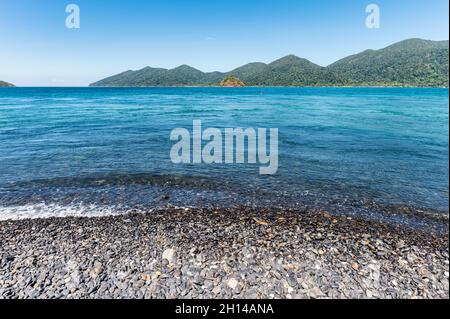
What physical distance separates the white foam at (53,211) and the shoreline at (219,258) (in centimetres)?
45

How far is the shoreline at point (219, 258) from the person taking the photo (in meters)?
5.00

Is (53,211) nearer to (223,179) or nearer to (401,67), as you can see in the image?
(223,179)

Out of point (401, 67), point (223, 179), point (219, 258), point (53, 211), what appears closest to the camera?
point (219, 258)

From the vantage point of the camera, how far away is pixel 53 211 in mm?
8594

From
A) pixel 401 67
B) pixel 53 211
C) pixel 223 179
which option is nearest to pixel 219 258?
pixel 223 179

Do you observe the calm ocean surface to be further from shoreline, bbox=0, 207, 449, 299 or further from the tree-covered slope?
the tree-covered slope

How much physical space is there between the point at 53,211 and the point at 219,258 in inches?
250

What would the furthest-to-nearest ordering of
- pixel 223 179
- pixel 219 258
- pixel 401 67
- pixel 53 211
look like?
pixel 401 67, pixel 223 179, pixel 53 211, pixel 219 258

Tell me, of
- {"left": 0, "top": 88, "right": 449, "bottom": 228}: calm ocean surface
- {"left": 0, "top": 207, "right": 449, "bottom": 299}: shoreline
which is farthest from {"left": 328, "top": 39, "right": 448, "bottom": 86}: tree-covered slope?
{"left": 0, "top": 207, "right": 449, "bottom": 299}: shoreline

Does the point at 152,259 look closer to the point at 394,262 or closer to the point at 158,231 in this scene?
the point at 158,231

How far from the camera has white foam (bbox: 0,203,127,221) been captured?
8.27 meters

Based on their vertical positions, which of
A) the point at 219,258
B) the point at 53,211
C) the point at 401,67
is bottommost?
the point at 219,258

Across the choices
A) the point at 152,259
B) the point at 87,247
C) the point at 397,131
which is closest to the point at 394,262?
the point at 152,259

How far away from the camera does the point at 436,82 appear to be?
116m
